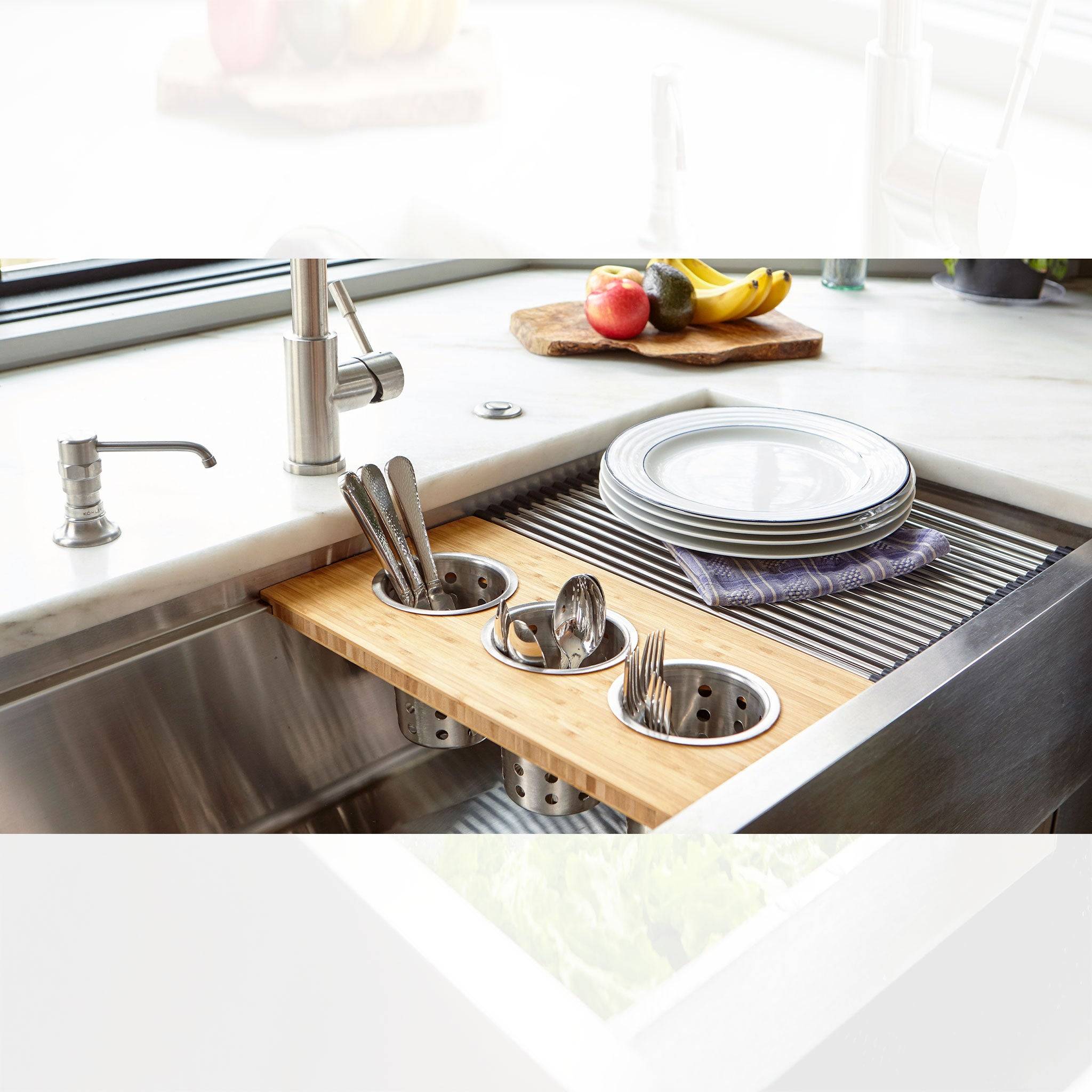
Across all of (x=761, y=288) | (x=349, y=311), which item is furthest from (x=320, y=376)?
(x=761, y=288)

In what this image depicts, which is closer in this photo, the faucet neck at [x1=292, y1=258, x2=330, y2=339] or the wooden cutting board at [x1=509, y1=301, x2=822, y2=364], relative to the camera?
the faucet neck at [x1=292, y1=258, x2=330, y2=339]

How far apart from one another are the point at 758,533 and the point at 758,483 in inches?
4.8

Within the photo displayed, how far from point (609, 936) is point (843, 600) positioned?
1.10 feet

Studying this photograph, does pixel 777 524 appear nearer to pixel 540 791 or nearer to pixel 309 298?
pixel 540 791

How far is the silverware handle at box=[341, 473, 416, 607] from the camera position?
0.97m

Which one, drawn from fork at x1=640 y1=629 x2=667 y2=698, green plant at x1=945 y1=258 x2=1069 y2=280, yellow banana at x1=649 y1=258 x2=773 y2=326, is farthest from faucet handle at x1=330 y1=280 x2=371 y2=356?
green plant at x1=945 y1=258 x2=1069 y2=280

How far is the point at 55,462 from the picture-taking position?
111 cm

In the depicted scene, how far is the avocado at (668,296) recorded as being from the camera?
1401mm

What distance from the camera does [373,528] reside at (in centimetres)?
99

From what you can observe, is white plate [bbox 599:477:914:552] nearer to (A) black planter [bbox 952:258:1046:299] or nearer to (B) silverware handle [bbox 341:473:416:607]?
(B) silverware handle [bbox 341:473:416:607]
